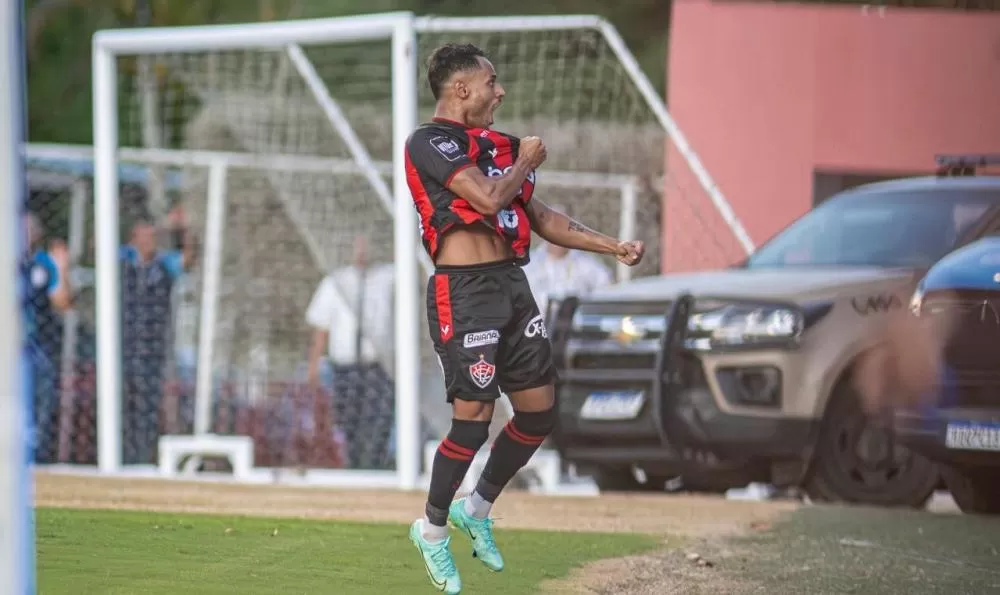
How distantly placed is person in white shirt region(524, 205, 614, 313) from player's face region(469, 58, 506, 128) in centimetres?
744

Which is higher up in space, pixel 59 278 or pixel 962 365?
pixel 962 365

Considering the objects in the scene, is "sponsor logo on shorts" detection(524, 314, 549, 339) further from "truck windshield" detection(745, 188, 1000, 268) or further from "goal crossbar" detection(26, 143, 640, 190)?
"goal crossbar" detection(26, 143, 640, 190)

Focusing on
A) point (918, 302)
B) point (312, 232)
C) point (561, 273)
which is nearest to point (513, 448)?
point (918, 302)

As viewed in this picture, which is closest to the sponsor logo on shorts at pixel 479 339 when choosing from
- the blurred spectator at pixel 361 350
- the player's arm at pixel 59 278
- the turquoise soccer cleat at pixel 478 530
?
the turquoise soccer cleat at pixel 478 530

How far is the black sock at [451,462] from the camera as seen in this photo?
7.63 metres

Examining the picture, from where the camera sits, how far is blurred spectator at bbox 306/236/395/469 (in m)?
17.2

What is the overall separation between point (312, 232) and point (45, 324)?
255cm

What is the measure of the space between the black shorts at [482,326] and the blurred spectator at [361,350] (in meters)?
9.46

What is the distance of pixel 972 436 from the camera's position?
35.6ft

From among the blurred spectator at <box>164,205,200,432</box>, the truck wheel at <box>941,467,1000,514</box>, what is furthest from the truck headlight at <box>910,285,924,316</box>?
the blurred spectator at <box>164,205,200,432</box>

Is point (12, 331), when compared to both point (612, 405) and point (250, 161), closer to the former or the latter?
point (612, 405)

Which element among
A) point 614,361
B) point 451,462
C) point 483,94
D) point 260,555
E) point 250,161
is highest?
point 483,94

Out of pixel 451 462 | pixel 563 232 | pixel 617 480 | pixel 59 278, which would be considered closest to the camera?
pixel 451 462

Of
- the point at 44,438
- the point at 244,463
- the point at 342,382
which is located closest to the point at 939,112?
the point at 342,382
